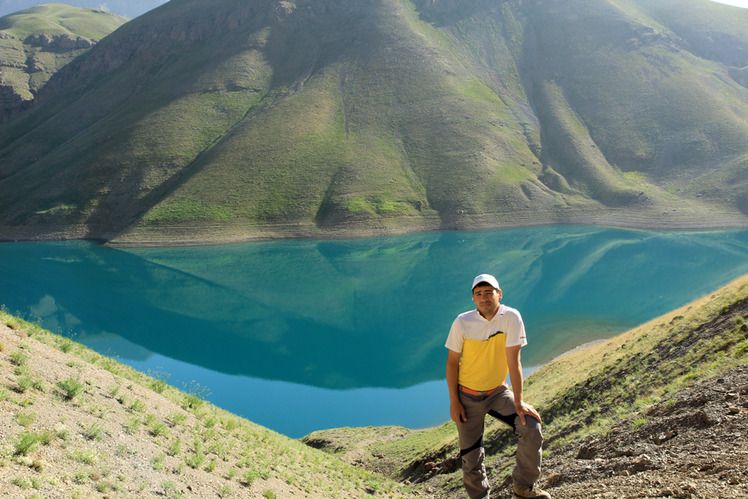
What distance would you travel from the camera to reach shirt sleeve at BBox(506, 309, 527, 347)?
651 cm

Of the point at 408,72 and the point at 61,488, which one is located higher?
the point at 408,72

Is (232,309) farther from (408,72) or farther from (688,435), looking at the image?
(408,72)

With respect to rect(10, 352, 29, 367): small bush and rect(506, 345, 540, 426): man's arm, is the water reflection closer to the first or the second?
rect(10, 352, 29, 367): small bush

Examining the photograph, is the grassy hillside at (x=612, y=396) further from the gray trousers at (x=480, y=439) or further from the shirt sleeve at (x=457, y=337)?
the shirt sleeve at (x=457, y=337)

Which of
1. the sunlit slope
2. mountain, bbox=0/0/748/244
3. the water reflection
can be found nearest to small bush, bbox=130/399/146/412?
the water reflection

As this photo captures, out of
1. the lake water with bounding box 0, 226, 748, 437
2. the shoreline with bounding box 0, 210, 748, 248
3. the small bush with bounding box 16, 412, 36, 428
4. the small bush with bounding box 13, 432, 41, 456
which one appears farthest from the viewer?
the shoreline with bounding box 0, 210, 748, 248

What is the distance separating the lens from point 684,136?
108 m

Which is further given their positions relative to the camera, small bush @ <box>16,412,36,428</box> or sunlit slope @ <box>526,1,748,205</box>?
sunlit slope @ <box>526,1,748,205</box>

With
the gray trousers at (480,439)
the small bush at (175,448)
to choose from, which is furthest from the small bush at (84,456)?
the gray trousers at (480,439)

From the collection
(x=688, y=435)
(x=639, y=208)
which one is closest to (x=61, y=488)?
(x=688, y=435)

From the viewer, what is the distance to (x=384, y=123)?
11419 cm

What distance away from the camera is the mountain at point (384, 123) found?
92.7 metres

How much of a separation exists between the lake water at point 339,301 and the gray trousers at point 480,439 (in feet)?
67.0

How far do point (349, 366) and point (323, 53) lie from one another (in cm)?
12569
